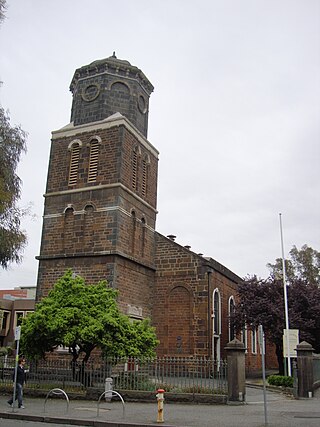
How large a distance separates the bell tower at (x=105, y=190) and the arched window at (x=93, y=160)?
0.20 feet

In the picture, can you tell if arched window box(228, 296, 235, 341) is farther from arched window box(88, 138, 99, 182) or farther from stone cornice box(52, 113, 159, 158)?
arched window box(88, 138, 99, 182)

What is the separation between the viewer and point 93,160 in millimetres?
28859

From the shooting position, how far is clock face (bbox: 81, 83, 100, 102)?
30062mm

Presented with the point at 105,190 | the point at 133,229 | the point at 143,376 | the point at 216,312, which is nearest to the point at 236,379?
the point at 143,376

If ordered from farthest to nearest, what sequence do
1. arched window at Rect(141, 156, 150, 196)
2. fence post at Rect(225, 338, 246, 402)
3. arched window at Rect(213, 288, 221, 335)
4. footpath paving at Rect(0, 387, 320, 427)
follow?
arched window at Rect(141, 156, 150, 196) → arched window at Rect(213, 288, 221, 335) → fence post at Rect(225, 338, 246, 402) → footpath paving at Rect(0, 387, 320, 427)

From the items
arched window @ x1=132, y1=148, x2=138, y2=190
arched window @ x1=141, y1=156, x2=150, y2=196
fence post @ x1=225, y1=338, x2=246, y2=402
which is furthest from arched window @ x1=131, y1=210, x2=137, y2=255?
fence post @ x1=225, y1=338, x2=246, y2=402

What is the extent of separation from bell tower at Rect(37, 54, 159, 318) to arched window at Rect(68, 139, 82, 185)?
0.21ft

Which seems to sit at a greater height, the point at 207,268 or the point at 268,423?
the point at 207,268

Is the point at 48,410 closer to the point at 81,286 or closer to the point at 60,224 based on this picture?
the point at 81,286

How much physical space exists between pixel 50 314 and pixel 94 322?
1.76 metres

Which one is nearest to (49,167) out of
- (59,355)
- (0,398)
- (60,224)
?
(60,224)

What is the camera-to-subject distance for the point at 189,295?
29281mm

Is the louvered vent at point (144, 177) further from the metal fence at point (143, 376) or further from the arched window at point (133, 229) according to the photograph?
the metal fence at point (143, 376)

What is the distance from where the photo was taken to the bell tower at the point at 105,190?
2683 cm
